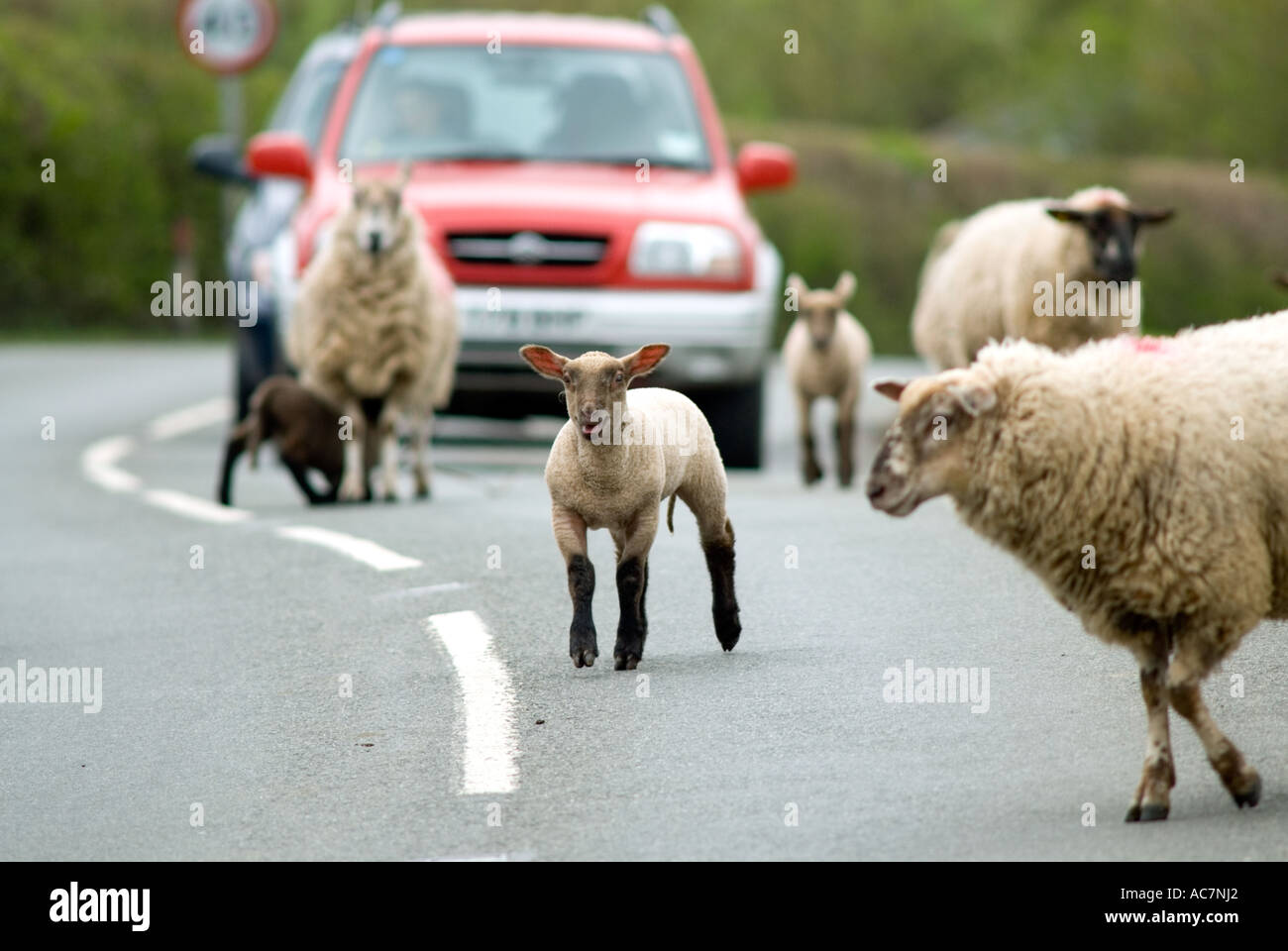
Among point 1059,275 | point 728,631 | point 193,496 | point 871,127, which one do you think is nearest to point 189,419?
point 193,496

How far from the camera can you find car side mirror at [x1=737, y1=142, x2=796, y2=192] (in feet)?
49.0

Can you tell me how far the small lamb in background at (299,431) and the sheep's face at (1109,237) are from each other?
4.01 m

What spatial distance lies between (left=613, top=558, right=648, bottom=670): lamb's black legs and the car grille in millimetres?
6772

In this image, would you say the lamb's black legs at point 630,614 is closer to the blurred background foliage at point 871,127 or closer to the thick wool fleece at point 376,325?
the thick wool fleece at point 376,325

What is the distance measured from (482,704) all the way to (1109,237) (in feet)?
21.8

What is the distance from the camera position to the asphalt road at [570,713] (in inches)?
234

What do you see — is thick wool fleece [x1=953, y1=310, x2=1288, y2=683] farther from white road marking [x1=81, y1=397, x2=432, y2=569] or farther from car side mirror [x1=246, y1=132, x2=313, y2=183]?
car side mirror [x1=246, y1=132, x2=313, y2=183]

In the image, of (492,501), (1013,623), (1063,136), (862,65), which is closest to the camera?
(1013,623)

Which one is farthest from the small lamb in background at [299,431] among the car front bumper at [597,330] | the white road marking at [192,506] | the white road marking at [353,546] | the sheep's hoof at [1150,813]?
the sheep's hoof at [1150,813]

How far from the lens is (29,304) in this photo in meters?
33.8
